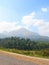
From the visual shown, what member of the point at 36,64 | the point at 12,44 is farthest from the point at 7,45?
the point at 36,64

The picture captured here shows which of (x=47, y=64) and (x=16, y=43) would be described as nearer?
(x=47, y=64)

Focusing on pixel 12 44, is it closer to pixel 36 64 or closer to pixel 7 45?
pixel 7 45

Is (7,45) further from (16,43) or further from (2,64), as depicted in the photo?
(2,64)

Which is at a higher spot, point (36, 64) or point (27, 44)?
point (27, 44)

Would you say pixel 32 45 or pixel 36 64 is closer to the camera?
pixel 36 64

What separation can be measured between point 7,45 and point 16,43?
4.12 metres

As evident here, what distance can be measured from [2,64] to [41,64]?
8.76 ft

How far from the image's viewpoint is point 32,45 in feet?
219

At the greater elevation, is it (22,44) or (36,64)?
(22,44)

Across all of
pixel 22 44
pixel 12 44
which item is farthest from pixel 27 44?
pixel 12 44

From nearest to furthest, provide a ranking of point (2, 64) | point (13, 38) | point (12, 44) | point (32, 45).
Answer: point (2, 64) < point (32, 45) < point (12, 44) < point (13, 38)

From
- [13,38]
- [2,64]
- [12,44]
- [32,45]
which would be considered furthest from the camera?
[13,38]

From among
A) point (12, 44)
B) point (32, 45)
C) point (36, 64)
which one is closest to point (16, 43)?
point (12, 44)

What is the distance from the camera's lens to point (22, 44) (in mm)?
68312
